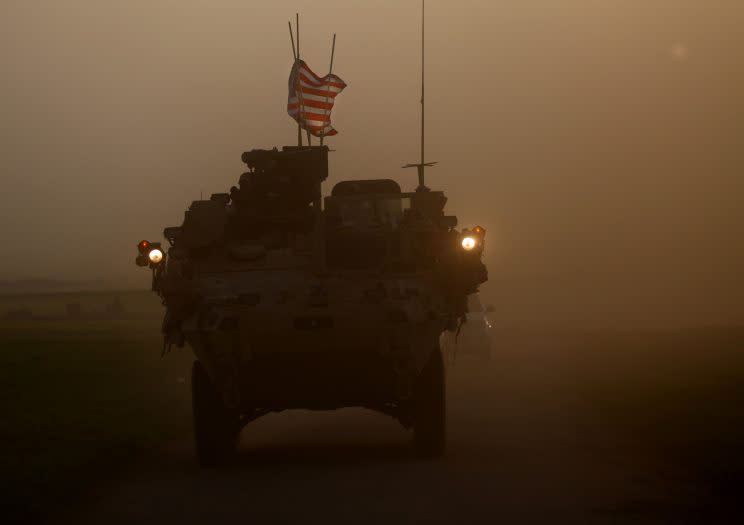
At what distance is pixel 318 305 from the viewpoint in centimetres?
1388

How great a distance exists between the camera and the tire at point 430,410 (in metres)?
14.4

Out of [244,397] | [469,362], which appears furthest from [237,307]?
[469,362]

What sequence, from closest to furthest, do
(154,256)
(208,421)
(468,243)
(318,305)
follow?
(318,305)
(208,421)
(468,243)
(154,256)

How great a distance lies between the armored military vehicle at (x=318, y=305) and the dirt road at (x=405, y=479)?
693mm

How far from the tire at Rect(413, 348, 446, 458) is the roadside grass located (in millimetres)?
3388

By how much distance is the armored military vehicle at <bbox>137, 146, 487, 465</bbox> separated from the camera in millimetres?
13766

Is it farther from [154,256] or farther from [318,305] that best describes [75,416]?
[318,305]

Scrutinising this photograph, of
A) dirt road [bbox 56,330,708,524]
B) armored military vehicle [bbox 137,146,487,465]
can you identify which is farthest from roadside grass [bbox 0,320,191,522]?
armored military vehicle [bbox 137,146,487,465]

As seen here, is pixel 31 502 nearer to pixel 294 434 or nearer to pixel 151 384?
pixel 294 434

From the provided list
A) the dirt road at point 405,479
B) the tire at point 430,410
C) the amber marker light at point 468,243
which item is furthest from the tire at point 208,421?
the amber marker light at point 468,243

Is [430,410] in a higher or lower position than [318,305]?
lower

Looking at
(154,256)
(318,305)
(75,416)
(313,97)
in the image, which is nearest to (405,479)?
(318,305)

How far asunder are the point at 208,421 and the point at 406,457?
2.13 metres

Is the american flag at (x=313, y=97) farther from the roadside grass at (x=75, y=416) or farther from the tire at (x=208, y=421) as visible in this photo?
the tire at (x=208, y=421)
